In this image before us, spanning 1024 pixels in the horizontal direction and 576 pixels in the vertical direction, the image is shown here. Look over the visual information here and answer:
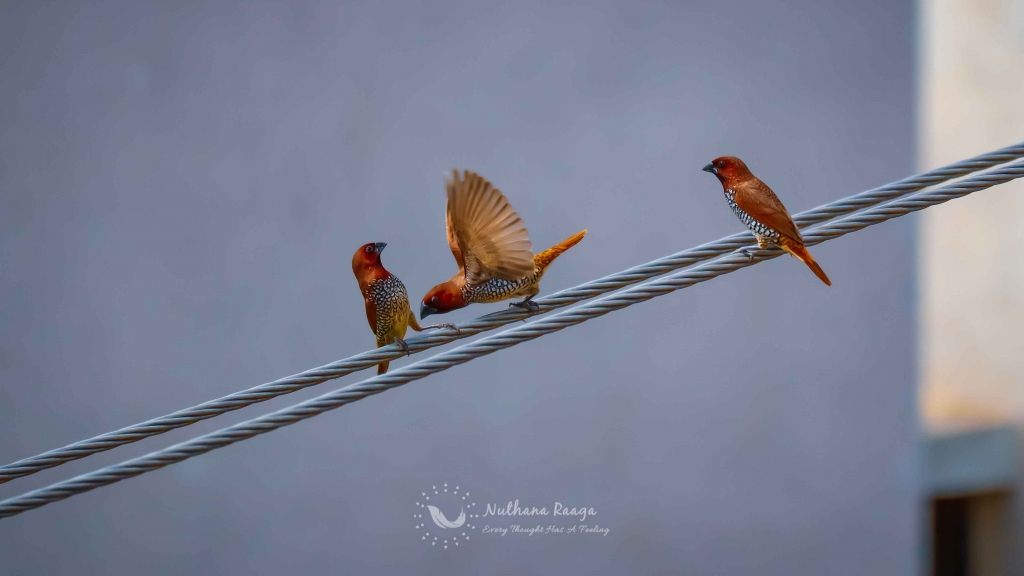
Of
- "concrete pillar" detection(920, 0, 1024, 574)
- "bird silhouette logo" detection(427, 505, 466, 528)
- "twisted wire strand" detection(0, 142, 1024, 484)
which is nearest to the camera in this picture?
"twisted wire strand" detection(0, 142, 1024, 484)

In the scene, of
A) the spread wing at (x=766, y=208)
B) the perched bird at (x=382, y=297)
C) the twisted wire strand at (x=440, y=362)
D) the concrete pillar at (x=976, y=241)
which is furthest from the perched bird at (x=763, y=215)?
the concrete pillar at (x=976, y=241)

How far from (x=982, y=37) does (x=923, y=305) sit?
146 cm

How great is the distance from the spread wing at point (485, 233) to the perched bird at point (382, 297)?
224mm

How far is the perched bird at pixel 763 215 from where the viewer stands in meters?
1.76

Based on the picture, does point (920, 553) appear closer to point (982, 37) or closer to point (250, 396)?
point (982, 37)

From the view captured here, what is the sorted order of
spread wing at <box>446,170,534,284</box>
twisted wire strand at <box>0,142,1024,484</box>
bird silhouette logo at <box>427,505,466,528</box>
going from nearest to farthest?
twisted wire strand at <box>0,142,1024,484</box>
spread wing at <box>446,170,534,284</box>
bird silhouette logo at <box>427,505,466,528</box>

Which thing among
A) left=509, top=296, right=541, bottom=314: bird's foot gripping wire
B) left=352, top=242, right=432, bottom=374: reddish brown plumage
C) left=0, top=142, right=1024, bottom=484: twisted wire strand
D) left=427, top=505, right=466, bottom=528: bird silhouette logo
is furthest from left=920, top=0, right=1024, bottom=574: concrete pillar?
left=352, top=242, right=432, bottom=374: reddish brown plumage

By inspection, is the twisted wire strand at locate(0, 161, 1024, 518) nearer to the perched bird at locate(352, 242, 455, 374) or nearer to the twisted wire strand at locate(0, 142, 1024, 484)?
the twisted wire strand at locate(0, 142, 1024, 484)

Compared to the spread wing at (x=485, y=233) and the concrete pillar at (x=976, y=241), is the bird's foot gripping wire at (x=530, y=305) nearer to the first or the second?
the spread wing at (x=485, y=233)

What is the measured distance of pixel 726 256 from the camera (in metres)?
1.69

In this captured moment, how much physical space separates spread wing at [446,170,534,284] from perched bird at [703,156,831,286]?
1.67ft

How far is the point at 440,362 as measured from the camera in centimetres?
157

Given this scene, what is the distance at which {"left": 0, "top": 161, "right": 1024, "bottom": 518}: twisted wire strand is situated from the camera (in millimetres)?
1551

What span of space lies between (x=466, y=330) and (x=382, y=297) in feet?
1.21
